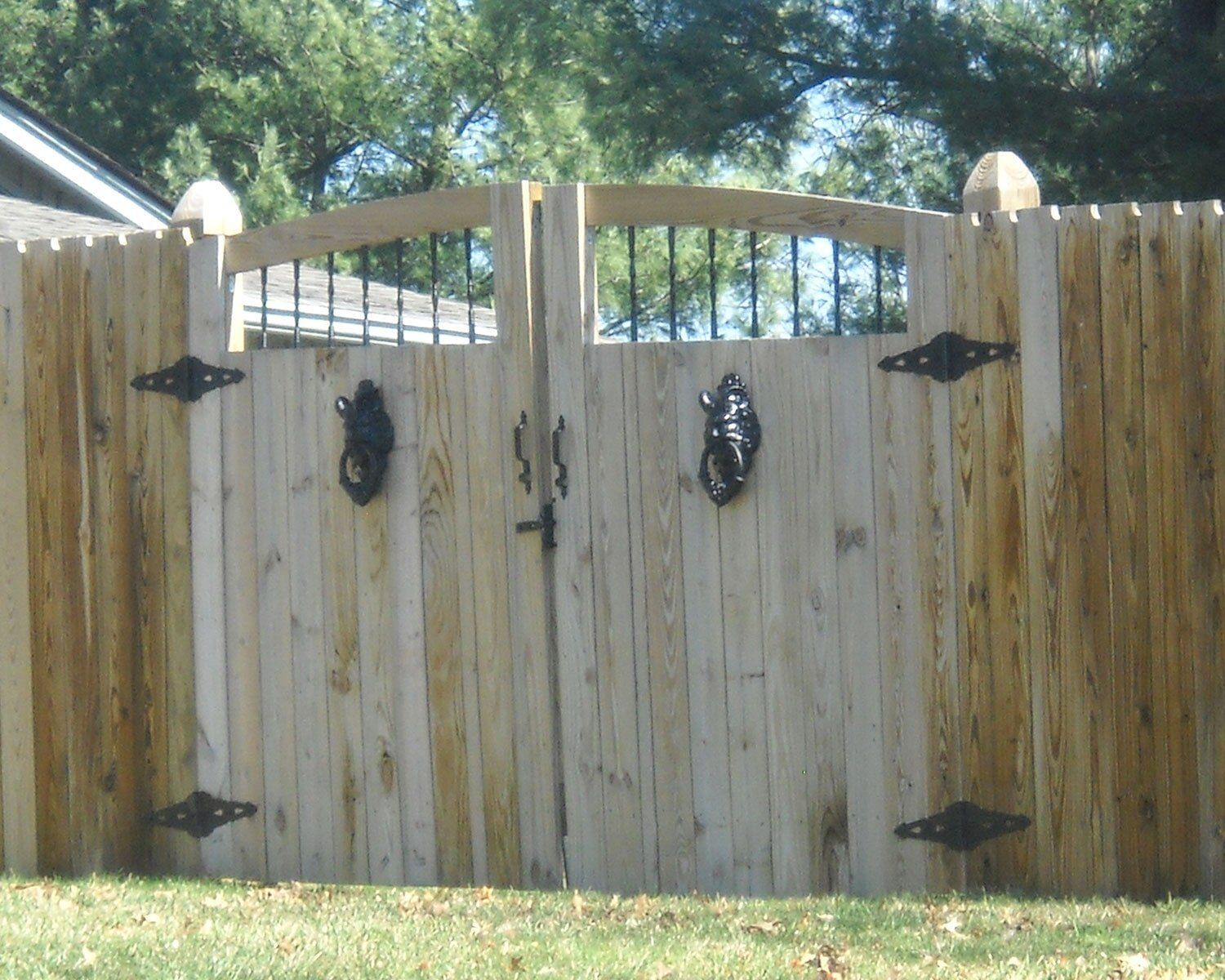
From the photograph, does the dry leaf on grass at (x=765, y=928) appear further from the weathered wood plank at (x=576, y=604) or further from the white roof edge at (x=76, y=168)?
the white roof edge at (x=76, y=168)

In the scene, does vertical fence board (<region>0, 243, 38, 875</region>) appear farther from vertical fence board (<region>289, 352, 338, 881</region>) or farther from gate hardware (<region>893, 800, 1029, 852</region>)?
gate hardware (<region>893, 800, 1029, 852</region>)

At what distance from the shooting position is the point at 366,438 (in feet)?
16.7

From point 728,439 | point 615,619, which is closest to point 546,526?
point 615,619

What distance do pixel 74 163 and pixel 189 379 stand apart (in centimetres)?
546

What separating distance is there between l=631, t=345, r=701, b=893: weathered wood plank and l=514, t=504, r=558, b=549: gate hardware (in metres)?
0.25

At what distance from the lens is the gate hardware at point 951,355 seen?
4.68 meters

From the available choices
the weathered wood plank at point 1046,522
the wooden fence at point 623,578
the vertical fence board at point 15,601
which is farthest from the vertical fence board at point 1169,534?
the vertical fence board at point 15,601

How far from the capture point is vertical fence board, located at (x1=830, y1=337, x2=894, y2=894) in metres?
4.77

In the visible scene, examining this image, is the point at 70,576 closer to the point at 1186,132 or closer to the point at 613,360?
the point at 613,360

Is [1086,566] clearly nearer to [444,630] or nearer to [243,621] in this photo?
[444,630]

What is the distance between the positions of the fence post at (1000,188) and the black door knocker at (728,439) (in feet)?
2.71

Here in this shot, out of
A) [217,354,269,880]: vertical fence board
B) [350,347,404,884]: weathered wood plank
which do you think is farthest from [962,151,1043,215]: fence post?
[217,354,269,880]: vertical fence board

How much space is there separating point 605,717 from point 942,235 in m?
1.68

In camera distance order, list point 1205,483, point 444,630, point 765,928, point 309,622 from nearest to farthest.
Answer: point 765,928
point 1205,483
point 444,630
point 309,622
